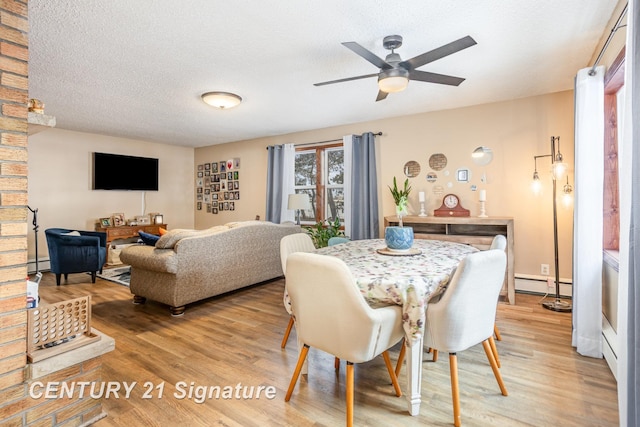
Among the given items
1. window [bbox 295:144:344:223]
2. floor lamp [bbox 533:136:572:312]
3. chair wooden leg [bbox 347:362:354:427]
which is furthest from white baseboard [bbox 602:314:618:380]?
window [bbox 295:144:344:223]

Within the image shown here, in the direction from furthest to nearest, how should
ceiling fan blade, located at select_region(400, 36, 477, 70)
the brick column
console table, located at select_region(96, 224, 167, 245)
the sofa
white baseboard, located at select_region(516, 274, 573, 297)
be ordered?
console table, located at select_region(96, 224, 167, 245) < white baseboard, located at select_region(516, 274, 573, 297) < the sofa < ceiling fan blade, located at select_region(400, 36, 477, 70) < the brick column

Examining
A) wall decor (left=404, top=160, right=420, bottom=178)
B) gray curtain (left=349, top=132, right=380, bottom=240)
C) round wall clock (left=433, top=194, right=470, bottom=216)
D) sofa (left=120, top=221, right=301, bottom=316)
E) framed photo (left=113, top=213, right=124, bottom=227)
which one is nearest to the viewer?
sofa (left=120, top=221, right=301, bottom=316)

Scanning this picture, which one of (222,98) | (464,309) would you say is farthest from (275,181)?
(464,309)

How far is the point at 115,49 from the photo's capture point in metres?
2.50

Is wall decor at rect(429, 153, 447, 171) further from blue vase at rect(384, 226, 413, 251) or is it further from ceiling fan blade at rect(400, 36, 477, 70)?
blue vase at rect(384, 226, 413, 251)

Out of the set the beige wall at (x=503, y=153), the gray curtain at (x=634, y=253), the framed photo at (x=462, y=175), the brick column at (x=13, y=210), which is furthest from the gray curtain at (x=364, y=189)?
the brick column at (x=13, y=210)

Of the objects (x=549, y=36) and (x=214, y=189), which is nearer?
(x=549, y=36)

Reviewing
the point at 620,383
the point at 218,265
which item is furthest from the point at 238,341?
the point at 620,383

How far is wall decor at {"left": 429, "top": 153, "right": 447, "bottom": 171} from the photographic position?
4.21 metres

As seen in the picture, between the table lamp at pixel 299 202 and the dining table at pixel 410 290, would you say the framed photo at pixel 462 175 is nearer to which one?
the table lamp at pixel 299 202

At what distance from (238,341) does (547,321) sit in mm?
2797

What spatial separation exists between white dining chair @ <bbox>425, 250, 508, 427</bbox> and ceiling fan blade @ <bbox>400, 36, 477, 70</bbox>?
121 centimetres

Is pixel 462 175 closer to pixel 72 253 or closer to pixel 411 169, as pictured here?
pixel 411 169

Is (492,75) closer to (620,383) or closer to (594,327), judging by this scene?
(594,327)
